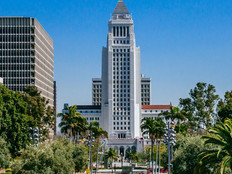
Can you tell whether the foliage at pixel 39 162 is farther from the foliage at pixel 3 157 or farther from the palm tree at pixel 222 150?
the foliage at pixel 3 157

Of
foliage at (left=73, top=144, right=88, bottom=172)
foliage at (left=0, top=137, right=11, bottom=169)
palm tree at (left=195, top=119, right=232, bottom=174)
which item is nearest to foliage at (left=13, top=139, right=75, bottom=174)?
palm tree at (left=195, top=119, right=232, bottom=174)

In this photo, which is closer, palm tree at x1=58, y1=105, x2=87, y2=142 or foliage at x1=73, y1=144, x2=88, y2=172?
foliage at x1=73, y1=144, x2=88, y2=172

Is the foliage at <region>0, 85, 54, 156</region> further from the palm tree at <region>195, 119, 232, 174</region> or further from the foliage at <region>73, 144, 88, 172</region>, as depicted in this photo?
the palm tree at <region>195, 119, 232, 174</region>

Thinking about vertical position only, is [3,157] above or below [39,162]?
below

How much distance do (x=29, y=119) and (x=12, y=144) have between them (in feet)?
23.5

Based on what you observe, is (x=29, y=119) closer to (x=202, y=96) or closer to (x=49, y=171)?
(x=49, y=171)

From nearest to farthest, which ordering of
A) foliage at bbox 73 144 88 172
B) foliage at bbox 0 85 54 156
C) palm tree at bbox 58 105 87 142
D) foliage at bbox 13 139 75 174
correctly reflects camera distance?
foliage at bbox 13 139 75 174 → foliage at bbox 0 85 54 156 → foliage at bbox 73 144 88 172 → palm tree at bbox 58 105 87 142

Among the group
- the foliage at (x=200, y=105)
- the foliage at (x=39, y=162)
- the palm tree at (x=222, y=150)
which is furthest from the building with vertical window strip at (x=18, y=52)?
the palm tree at (x=222, y=150)

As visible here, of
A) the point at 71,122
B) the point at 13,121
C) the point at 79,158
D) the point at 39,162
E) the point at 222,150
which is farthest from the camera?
the point at 71,122

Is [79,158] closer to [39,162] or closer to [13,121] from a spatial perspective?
[13,121]

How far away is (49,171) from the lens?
49281mm

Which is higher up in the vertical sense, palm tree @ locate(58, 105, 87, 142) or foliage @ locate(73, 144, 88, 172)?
palm tree @ locate(58, 105, 87, 142)

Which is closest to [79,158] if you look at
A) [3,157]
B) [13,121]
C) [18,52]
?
[13,121]

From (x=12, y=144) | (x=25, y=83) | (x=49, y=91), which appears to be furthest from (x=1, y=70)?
(x=12, y=144)
